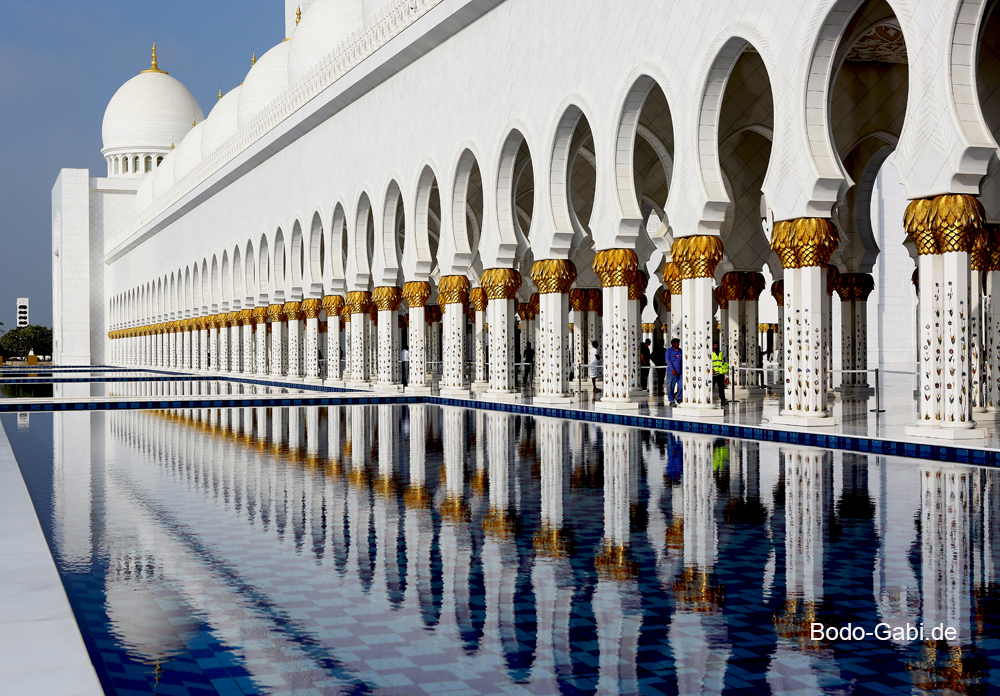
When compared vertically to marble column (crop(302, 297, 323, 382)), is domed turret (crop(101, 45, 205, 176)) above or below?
above

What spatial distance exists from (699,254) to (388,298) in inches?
284

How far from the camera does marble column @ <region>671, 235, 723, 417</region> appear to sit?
27.8 feet

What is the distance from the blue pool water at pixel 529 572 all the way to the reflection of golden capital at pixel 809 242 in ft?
5.85

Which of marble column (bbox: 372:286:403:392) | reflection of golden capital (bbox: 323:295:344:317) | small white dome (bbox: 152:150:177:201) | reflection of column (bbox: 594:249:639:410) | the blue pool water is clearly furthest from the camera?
small white dome (bbox: 152:150:177:201)

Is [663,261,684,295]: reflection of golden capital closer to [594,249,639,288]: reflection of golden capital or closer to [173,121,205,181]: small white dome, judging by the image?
[594,249,639,288]: reflection of golden capital

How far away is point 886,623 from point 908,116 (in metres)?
4.59

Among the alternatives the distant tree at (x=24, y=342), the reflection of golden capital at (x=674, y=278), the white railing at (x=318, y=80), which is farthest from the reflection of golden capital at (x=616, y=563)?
the distant tree at (x=24, y=342)

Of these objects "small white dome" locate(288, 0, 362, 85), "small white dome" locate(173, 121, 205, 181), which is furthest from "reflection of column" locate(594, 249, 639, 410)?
"small white dome" locate(173, 121, 205, 181)

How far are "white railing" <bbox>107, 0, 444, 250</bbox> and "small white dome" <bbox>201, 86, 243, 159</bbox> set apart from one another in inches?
33.4

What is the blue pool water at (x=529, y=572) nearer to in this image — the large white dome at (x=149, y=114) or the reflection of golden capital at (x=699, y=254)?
the reflection of golden capital at (x=699, y=254)

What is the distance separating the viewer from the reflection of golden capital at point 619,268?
9602mm

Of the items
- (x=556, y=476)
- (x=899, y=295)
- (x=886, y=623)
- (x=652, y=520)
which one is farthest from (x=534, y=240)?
(x=899, y=295)

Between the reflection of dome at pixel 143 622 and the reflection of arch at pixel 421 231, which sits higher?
the reflection of arch at pixel 421 231

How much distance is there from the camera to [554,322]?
1075 cm
